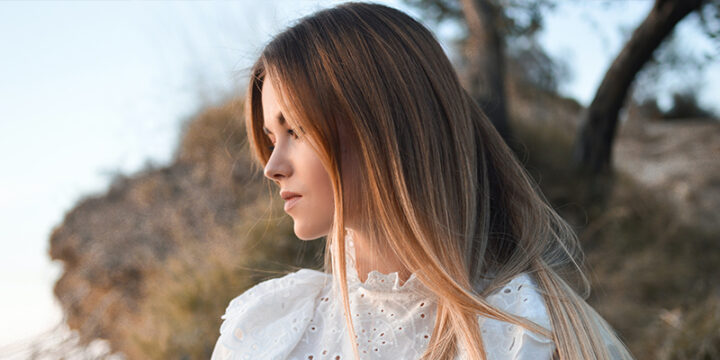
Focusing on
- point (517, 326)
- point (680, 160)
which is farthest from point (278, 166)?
point (680, 160)

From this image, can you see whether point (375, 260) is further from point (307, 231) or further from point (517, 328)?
point (517, 328)

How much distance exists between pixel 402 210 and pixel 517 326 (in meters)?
0.38

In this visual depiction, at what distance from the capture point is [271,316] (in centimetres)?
162

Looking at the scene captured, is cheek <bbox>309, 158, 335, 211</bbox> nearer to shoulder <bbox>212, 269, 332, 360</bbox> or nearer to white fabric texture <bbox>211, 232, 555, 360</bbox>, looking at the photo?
white fabric texture <bbox>211, 232, 555, 360</bbox>

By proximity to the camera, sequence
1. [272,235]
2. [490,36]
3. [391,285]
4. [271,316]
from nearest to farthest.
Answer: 1. [391,285]
2. [271,316]
3. [272,235]
4. [490,36]

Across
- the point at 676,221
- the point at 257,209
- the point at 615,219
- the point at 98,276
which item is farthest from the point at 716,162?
the point at 98,276

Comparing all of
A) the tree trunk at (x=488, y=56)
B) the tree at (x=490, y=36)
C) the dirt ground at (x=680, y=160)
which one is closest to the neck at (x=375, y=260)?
the tree at (x=490, y=36)

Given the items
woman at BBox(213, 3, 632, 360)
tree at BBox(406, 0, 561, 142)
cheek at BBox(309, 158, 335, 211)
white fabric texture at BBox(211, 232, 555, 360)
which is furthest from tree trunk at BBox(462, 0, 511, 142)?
cheek at BBox(309, 158, 335, 211)

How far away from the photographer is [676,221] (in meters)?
5.00

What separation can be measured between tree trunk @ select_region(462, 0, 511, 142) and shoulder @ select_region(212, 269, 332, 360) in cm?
371

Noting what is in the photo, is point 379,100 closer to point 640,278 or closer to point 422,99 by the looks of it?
point 422,99

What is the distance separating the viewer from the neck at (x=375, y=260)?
1.52 metres

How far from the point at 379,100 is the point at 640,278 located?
3.57m

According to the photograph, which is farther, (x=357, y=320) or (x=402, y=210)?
(x=357, y=320)
